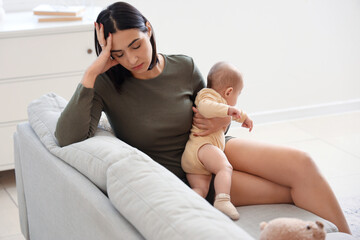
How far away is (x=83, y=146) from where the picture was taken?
1.72 m

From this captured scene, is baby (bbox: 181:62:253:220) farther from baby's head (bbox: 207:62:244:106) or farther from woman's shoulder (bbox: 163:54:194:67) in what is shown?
woman's shoulder (bbox: 163:54:194:67)

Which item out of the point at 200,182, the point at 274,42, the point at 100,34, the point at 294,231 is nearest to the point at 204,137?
the point at 200,182

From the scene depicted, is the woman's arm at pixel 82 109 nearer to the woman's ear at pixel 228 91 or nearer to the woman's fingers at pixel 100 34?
the woman's fingers at pixel 100 34

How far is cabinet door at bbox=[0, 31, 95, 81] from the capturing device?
2973mm

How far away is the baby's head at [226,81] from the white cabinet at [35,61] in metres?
1.16

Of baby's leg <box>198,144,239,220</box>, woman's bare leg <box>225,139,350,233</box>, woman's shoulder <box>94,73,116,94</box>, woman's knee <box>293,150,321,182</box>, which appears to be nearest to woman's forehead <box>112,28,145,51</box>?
woman's shoulder <box>94,73,116,94</box>

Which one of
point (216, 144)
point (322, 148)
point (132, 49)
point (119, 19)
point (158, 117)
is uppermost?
point (119, 19)

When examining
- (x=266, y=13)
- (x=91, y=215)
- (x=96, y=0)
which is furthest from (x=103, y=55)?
(x=266, y=13)

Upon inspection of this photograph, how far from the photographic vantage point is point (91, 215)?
143 centimetres

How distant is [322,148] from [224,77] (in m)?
1.66

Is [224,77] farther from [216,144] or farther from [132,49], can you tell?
[132,49]

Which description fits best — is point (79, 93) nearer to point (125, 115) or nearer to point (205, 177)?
point (125, 115)

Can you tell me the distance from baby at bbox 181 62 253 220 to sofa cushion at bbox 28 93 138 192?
33 centimetres

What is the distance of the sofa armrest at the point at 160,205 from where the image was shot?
1.13m
